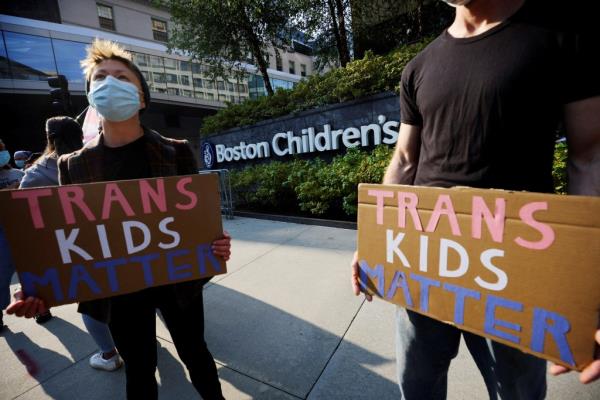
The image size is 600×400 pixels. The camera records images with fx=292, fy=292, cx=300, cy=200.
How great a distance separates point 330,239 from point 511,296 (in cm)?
376

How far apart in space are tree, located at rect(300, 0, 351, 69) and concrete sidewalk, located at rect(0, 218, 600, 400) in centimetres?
857

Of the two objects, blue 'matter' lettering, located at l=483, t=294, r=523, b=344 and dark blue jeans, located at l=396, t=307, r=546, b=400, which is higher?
blue 'matter' lettering, located at l=483, t=294, r=523, b=344

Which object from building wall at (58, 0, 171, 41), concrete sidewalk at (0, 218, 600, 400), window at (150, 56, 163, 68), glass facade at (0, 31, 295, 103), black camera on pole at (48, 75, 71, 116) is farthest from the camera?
window at (150, 56, 163, 68)

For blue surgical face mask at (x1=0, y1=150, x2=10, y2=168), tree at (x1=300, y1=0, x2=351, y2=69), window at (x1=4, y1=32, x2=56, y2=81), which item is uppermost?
window at (x1=4, y1=32, x2=56, y2=81)

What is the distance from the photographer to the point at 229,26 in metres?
10.2

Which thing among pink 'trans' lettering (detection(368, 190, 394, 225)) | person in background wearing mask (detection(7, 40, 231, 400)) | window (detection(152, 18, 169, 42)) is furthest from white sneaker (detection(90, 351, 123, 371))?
window (detection(152, 18, 169, 42))

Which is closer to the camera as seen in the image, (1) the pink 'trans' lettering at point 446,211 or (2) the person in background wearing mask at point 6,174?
(1) the pink 'trans' lettering at point 446,211

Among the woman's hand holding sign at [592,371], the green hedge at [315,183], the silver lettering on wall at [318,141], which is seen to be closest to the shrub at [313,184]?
the green hedge at [315,183]

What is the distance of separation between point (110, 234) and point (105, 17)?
81.0 ft

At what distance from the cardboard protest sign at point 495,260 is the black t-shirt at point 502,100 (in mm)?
159

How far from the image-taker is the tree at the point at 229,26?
31.8 feet

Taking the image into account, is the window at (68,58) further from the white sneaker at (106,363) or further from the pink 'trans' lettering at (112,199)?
the pink 'trans' lettering at (112,199)

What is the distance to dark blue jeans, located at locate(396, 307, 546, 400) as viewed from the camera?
107cm

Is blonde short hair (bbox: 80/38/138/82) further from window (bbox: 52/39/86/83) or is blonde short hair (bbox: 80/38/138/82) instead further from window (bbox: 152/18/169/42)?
window (bbox: 152/18/169/42)
